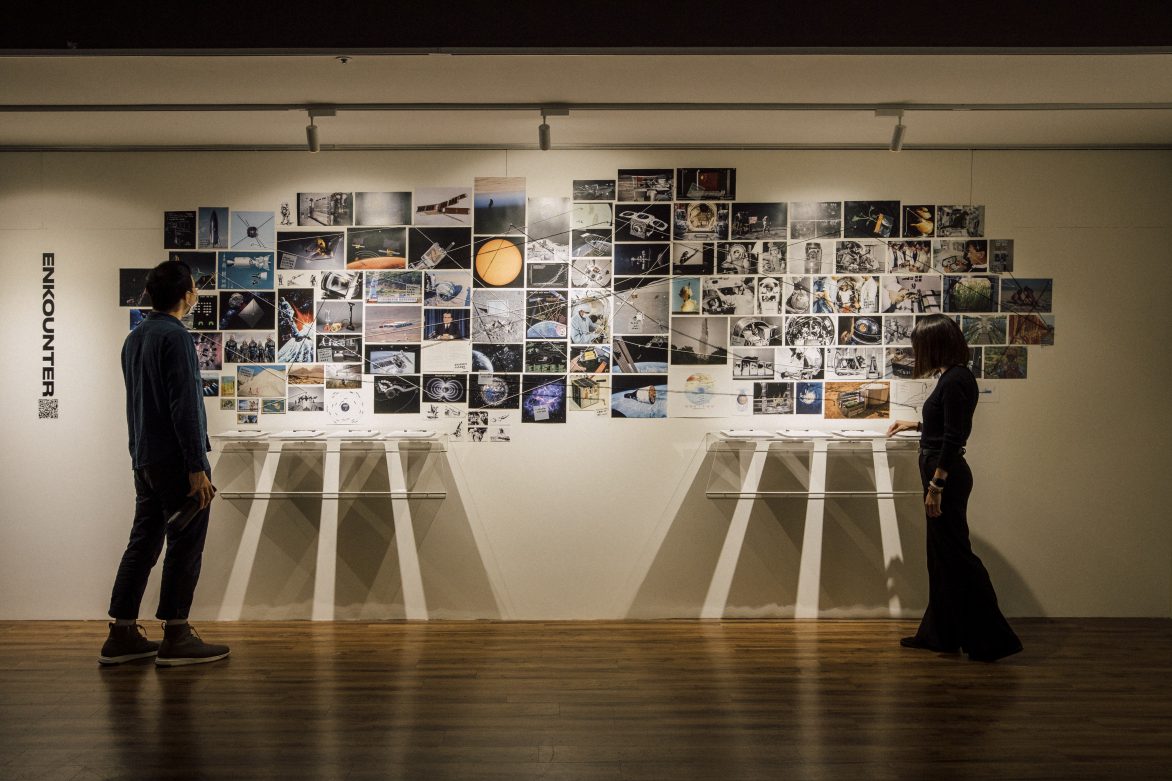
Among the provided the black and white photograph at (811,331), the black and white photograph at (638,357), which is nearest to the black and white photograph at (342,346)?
the black and white photograph at (638,357)

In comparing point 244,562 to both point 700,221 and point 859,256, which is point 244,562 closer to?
point 700,221

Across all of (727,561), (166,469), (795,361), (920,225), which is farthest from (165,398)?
(920,225)

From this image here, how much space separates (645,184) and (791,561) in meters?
2.14

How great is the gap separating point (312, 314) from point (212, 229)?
699mm

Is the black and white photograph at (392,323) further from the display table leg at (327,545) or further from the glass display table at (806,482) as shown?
the glass display table at (806,482)

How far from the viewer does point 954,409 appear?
3861 millimetres

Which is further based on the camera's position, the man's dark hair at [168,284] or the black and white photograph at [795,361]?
the black and white photograph at [795,361]

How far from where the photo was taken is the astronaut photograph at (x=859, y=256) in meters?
4.54

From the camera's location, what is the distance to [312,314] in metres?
4.54

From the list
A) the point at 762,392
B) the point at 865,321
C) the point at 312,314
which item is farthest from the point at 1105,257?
the point at 312,314

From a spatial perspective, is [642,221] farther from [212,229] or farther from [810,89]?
[212,229]

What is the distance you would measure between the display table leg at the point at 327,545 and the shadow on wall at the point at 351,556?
0.06ft
